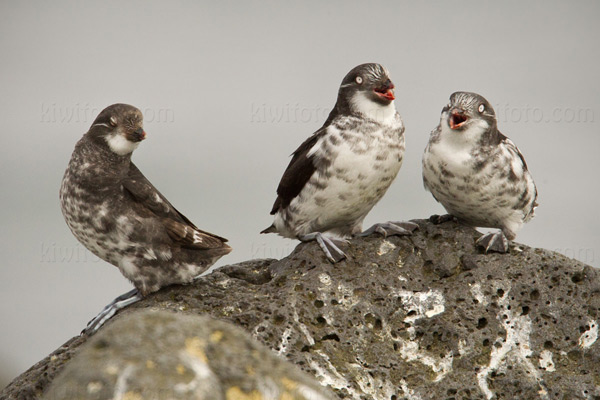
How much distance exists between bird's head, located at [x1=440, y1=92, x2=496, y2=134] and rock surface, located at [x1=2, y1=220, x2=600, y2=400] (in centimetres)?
129

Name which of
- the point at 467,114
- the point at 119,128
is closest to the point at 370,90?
the point at 467,114

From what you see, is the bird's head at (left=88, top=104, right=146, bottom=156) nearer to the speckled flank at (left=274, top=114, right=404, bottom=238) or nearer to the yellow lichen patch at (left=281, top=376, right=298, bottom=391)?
the speckled flank at (left=274, top=114, right=404, bottom=238)

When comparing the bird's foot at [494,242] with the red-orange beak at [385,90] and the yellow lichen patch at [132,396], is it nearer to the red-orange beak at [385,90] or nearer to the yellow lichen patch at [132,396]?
the red-orange beak at [385,90]

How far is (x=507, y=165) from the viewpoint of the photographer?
30.7 ft

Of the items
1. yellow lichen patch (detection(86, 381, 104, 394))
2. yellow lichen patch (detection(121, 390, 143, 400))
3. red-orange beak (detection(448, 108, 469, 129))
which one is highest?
red-orange beak (detection(448, 108, 469, 129))

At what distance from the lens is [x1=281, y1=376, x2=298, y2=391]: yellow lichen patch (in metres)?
5.42

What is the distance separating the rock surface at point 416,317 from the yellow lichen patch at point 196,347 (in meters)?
2.26

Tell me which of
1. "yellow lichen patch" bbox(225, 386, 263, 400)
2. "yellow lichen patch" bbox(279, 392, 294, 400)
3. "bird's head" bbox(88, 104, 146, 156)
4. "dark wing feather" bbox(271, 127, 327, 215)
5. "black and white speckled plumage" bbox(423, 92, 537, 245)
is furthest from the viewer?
"dark wing feather" bbox(271, 127, 327, 215)

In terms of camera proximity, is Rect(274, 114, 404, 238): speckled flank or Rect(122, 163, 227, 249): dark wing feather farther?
Rect(274, 114, 404, 238): speckled flank

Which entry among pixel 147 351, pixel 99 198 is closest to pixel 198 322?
pixel 147 351

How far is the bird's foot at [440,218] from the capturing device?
967 cm

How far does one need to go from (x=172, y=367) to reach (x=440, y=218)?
519 centimetres

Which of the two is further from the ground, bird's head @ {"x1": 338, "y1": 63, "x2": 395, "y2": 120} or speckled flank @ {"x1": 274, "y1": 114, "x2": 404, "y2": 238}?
bird's head @ {"x1": 338, "y1": 63, "x2": 395, "y2": 120}

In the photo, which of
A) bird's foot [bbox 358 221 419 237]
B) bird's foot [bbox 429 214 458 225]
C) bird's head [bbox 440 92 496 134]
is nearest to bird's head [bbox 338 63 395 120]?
bird's head [bbox 440 92 496 134]
